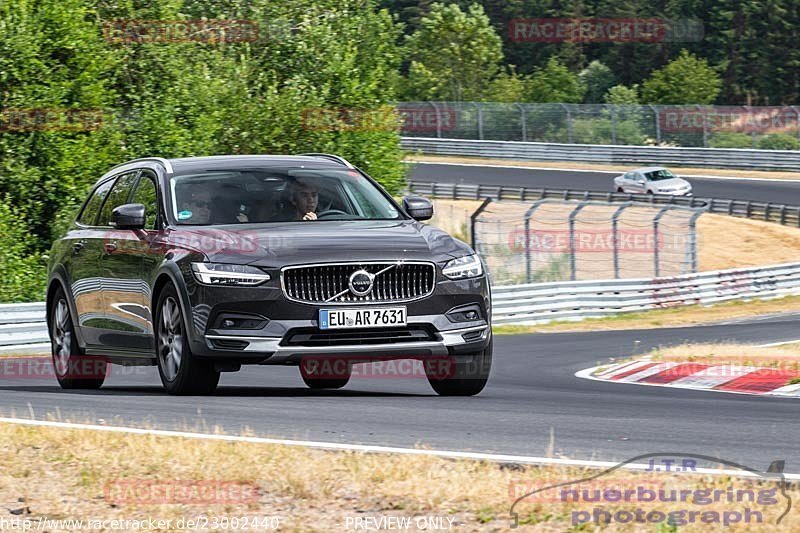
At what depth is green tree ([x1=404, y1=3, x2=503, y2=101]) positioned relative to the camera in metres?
93.4

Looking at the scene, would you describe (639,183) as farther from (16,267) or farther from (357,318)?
(357,318)

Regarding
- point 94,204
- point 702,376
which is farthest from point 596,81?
point 94,204

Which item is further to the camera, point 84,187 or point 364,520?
point 84,187

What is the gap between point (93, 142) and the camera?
107ft

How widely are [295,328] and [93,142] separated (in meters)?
24.6

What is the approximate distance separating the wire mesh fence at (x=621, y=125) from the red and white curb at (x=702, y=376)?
4750 cm

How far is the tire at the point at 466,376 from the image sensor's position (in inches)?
391

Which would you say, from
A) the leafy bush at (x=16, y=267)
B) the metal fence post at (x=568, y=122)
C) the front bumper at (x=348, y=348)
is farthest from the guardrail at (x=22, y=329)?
the metal fence post at (x=568, y=122)

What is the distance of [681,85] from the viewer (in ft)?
290

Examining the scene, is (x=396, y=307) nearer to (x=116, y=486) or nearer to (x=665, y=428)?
(x=665, y=428)

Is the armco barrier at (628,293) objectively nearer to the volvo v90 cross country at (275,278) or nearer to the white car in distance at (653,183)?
the volvo v90 cross country at (275,278)

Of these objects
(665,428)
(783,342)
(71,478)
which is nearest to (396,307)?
(665,428)

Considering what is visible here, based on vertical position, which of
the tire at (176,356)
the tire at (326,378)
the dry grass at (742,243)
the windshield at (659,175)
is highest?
the tire at (176,356)

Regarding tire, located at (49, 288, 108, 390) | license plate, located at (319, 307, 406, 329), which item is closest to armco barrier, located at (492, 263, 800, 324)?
tire, located at (49, 288, 108, 390)
